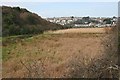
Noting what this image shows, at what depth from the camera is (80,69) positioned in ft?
23.1

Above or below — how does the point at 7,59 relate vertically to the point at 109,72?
below

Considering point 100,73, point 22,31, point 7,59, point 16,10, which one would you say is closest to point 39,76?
point 100,73

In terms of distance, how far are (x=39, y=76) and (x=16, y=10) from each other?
105ft

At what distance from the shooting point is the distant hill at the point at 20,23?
29469mm

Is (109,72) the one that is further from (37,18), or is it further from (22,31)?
(37,18)

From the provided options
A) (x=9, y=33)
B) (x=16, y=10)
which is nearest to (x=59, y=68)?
(x=9, y=33)

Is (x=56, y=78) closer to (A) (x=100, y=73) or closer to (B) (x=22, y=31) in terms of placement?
(A) (x=100, y=73)

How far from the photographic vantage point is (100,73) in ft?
22.5

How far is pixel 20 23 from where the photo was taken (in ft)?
112

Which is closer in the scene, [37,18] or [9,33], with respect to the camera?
[9,33]

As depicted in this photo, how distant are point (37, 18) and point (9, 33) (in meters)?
12.1

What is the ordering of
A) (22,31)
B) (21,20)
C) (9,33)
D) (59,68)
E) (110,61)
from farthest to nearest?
(21,20), (22,31), (9,33), (59,68), (110,61)

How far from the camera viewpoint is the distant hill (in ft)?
96.7

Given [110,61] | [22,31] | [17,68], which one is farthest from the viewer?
[22,31]
